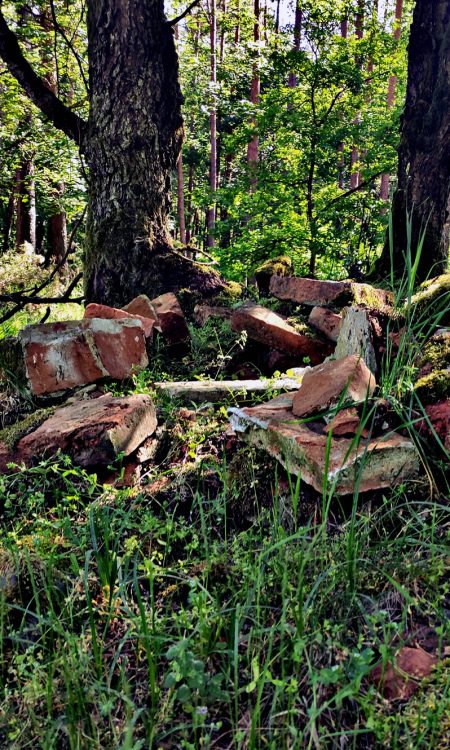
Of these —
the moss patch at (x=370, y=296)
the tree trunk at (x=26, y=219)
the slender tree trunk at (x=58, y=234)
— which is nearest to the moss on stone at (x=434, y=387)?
the moss patch at (x=370, y=296)

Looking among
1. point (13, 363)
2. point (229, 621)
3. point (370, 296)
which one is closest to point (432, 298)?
point (370, 296)

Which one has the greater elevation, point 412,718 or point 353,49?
point 353,49

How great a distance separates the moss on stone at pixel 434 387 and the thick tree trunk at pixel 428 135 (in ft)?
6.88

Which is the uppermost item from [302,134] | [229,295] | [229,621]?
[302,134]

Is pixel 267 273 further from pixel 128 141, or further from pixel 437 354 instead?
pixel 437 354

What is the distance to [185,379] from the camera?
2949mm

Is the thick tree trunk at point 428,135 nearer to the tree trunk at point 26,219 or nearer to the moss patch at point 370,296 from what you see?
the moss patch at point 370,296

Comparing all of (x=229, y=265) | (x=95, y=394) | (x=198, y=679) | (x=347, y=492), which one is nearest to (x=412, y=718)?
(x=198, y=679)

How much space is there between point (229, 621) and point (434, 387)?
119 centimetres

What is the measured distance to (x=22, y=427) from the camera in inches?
98.7

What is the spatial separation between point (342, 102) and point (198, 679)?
7.73 meters

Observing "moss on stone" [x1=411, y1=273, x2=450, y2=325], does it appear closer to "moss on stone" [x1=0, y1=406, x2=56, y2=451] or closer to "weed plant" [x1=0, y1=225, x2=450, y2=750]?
"weed plant" [x1=0, y1=225, x2=450, y2=750]

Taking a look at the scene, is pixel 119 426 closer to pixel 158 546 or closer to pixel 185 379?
pixel 158 546

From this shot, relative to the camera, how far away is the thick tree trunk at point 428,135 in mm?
3929
